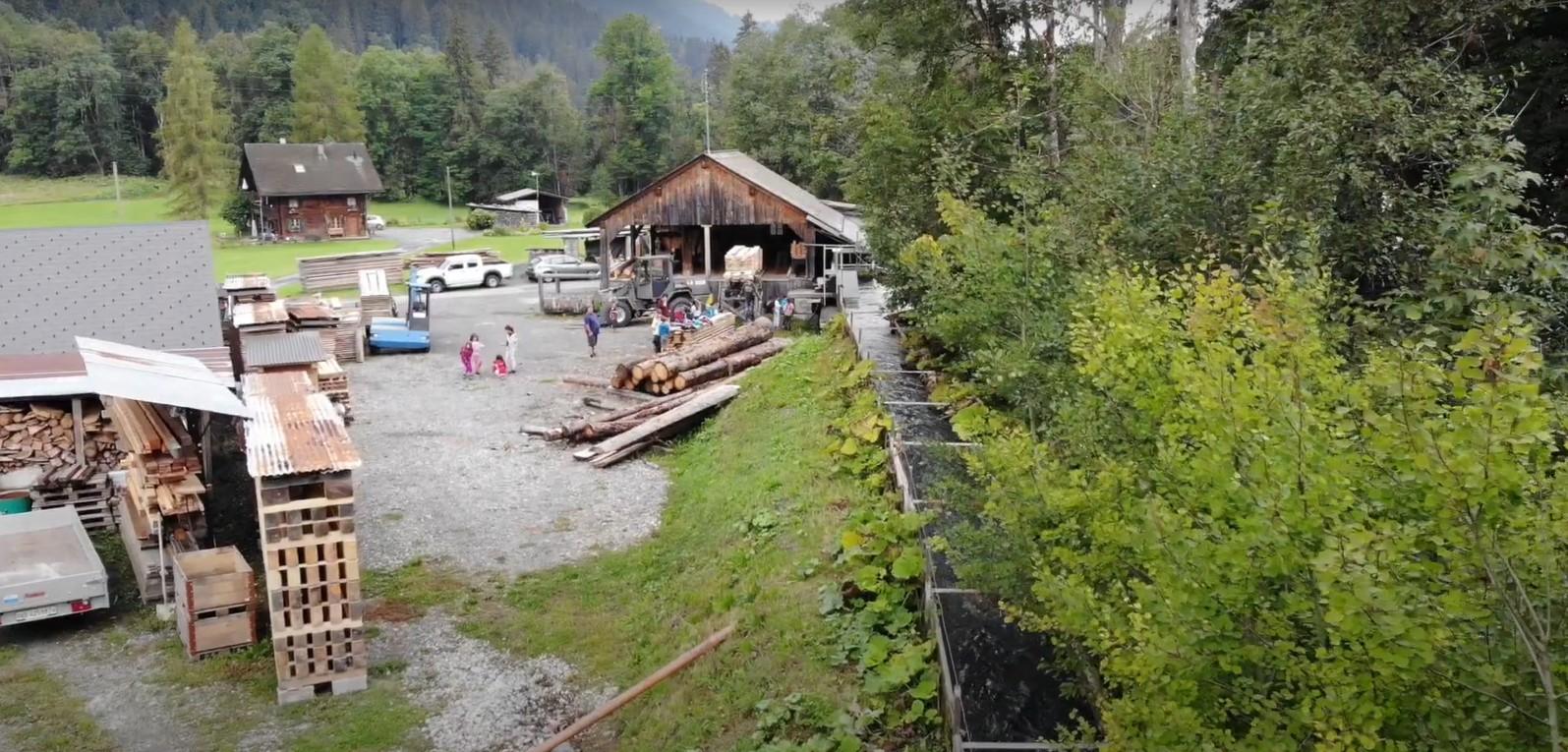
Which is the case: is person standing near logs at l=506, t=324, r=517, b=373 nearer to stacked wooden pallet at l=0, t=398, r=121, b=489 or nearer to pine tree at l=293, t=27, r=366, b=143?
stacked wooden pallet at l=0, t=398, r=121, b=489

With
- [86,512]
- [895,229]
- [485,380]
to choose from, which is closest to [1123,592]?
[895,229]

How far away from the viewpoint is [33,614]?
11820mm

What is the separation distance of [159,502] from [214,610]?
2203 mm

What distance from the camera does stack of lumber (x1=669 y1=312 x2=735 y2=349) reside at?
86.3 feet

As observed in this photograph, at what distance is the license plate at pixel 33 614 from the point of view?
11.7m

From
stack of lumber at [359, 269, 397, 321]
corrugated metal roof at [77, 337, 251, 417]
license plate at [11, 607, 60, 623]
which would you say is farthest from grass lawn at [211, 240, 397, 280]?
license plate at [11, 607, 60, 623]

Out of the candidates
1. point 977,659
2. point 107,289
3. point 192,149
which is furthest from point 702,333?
point 192,149

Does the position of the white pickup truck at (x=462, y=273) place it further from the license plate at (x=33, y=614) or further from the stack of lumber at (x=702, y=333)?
the license plate at (x=33, y=614)

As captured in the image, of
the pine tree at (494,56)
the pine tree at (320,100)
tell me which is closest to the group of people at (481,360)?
the pine tree at (320,100)

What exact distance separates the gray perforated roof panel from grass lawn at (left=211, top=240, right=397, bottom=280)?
29.4 m

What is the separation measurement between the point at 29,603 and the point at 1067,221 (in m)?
12.2

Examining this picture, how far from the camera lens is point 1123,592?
5.40 metres

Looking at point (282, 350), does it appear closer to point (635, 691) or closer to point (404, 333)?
point (635, 691)

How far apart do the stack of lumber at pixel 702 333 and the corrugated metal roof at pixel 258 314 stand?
8853mm
